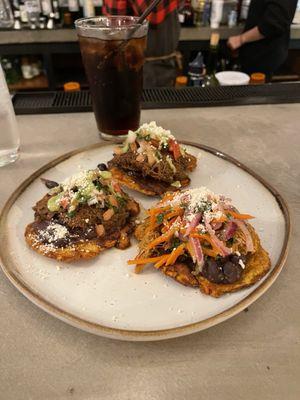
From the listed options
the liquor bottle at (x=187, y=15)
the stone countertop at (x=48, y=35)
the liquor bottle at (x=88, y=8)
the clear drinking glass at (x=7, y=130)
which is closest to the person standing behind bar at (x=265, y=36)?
the stone countertop at (x=48, y=35)

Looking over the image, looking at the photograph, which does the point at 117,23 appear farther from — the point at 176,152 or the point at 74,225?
the point at 74,225

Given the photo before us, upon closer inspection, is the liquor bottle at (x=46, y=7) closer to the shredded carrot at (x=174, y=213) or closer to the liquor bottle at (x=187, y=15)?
the liquor bottle at (x=187, y=15)

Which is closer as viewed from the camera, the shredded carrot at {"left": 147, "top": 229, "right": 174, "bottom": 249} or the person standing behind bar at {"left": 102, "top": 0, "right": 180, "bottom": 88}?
the shredded carrot at {"left": 147, "top": 229, "right": 174, "bottom": 249}

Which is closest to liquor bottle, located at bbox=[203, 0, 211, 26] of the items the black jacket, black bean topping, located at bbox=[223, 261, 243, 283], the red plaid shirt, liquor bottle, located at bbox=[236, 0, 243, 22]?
liquor bottle, located at bbox=[236, 0, 243, 22]

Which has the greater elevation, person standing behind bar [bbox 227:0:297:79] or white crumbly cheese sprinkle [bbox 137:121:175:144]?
white crumbly cheese sprinkle [bbox 137:121:175:144]

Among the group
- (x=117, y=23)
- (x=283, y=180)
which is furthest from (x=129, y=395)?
(x=117, y=23)

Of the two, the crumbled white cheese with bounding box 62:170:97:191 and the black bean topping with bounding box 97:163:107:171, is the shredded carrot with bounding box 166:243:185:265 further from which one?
the black bean topping with bounding box 97:163:107:171

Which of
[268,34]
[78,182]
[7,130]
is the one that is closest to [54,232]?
[78,182]
